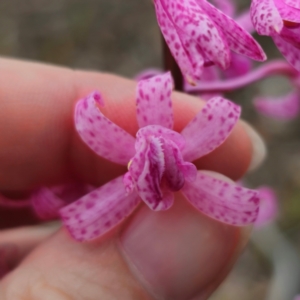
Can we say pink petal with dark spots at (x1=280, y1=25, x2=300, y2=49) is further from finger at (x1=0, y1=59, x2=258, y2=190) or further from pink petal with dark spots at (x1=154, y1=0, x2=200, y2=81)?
finger at (x1=0, y1=59, x2=258, y2=190)

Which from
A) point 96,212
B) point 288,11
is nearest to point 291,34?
point 288,11

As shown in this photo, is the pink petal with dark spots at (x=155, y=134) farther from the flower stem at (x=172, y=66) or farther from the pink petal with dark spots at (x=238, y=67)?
the pink petal with dark spots at (x=238, y=67)

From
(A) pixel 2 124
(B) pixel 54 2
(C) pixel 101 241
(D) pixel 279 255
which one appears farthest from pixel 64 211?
(B) pixel 54 2

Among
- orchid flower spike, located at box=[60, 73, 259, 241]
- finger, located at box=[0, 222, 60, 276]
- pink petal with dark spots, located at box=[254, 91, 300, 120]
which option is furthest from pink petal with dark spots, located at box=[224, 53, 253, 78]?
finger, located at box=[0, 222, 60, 276]

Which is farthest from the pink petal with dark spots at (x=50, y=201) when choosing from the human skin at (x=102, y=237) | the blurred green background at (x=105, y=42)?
the blurred green background at (x=105, y=42)

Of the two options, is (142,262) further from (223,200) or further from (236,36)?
(236,36)

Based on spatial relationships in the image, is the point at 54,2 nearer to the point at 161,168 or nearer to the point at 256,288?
the point at 256,288
